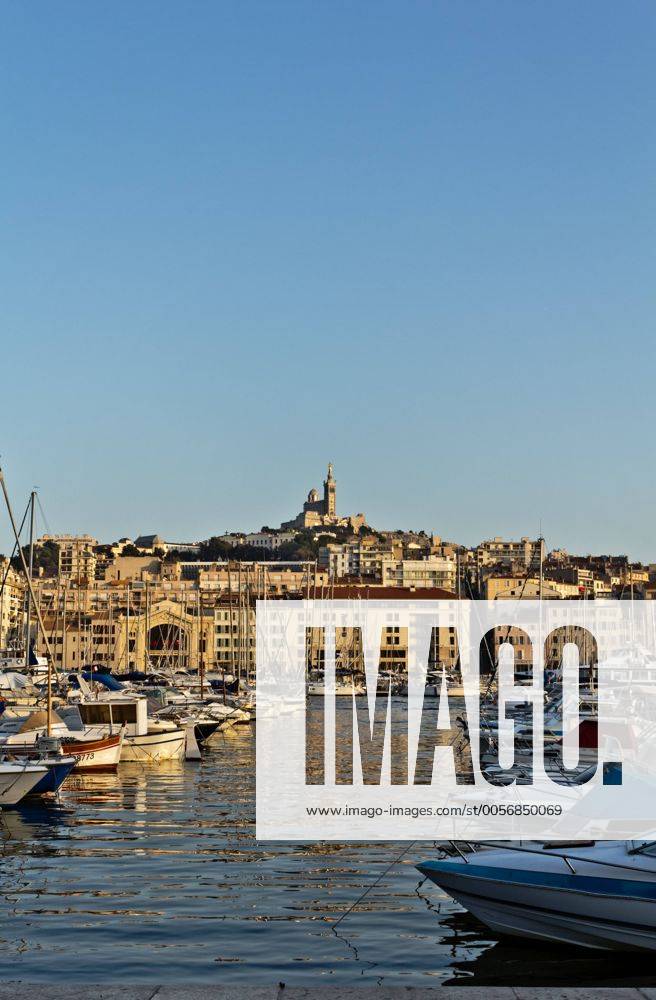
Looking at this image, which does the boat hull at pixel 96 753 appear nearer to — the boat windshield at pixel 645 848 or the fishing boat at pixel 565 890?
the fishing boat at pixel 565 890

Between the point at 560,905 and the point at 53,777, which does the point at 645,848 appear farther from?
the point at 53,777

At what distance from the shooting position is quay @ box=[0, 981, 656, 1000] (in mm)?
6652

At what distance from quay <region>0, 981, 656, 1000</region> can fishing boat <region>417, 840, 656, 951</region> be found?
376cm

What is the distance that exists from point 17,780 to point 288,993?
598 inches

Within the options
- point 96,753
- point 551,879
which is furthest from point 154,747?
point 551,879

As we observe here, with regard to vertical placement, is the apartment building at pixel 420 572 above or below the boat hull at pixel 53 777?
above

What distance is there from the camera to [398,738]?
135 ft

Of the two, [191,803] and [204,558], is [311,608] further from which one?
[204,558]

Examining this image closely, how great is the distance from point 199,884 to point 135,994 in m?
8.12

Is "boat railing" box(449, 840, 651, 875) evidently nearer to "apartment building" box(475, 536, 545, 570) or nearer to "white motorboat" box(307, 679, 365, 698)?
"white motorboat" box(307, 679, 365, 698)

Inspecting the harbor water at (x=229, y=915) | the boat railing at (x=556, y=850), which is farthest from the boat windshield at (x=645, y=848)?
the harbor water at (x=229, y=915)

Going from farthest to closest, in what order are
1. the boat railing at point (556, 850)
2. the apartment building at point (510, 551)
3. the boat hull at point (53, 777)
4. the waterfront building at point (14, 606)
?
1. the apartment building at point (510, 551)
2. the waterfront building at point (14, 606)
3. the boat hull at point (53, 777)
4. the boat railing at point (556, 850)

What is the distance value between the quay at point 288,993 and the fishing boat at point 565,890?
12.4 ft

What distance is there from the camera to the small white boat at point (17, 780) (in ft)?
68.6
